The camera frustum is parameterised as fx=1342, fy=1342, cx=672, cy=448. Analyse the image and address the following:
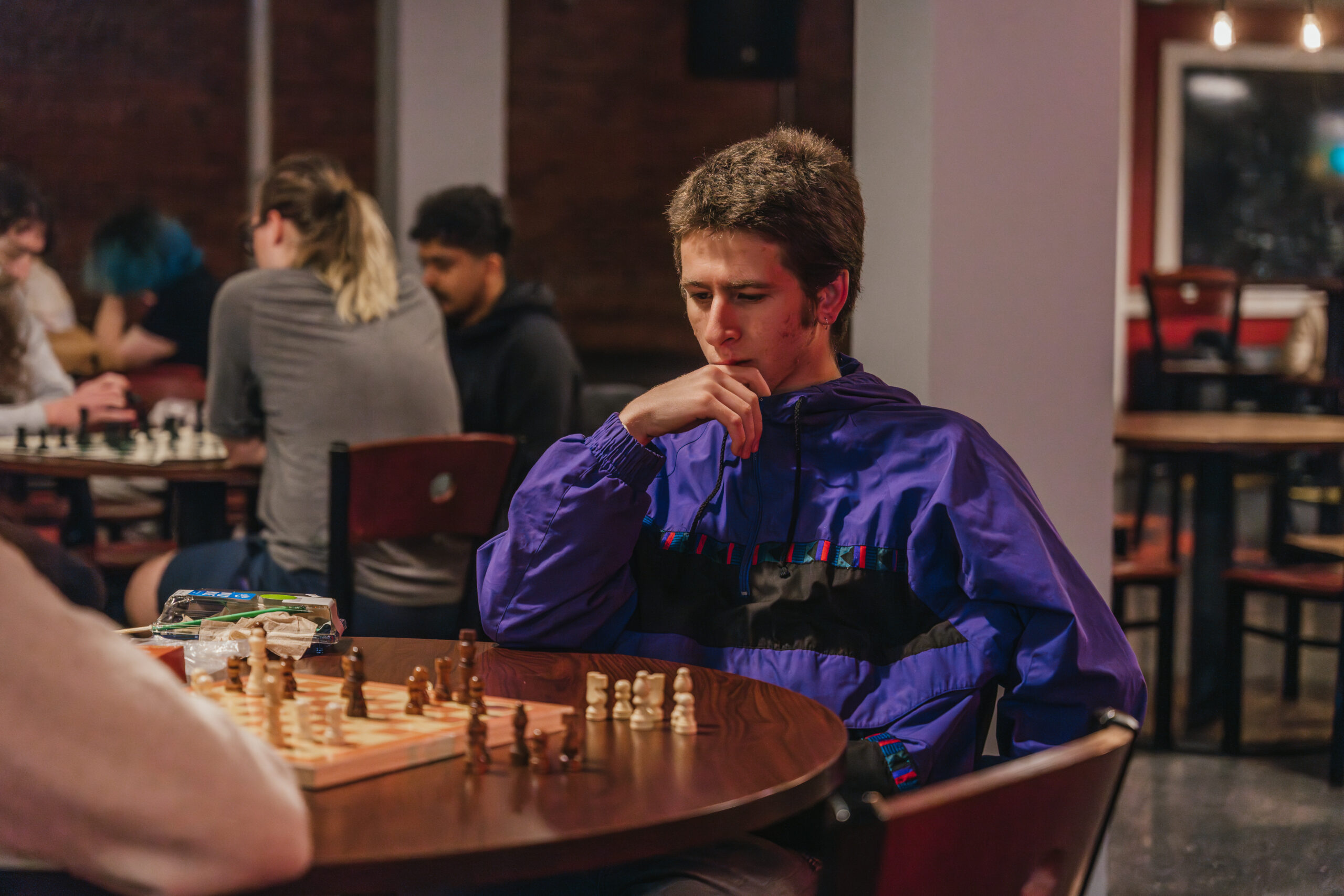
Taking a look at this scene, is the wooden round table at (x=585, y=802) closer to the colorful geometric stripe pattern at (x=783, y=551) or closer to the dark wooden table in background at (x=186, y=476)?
the colorful geometric stripe pattern at (x=783, y=551)

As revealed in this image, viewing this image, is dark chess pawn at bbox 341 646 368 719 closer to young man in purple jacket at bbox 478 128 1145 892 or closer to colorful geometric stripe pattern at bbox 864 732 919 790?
young man in purple jacket at bbox 478 128 1145 892

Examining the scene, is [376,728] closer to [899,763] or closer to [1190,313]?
[899,763]

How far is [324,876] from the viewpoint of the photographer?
890 mm

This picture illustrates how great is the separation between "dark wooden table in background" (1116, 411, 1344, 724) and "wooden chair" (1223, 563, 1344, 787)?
3.1 inches

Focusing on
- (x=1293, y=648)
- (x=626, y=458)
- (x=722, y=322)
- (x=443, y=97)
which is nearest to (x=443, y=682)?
(x=626, y=458)

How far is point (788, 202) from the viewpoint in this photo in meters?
1.73

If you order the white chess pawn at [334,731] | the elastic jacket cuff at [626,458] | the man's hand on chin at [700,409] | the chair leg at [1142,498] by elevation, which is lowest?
the chair leg at [1142,498]

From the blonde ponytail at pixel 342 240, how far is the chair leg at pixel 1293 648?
2781 mm

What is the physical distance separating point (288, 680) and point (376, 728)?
0.16 meters

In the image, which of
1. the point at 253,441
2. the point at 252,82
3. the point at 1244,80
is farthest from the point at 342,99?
the point at 1244,80

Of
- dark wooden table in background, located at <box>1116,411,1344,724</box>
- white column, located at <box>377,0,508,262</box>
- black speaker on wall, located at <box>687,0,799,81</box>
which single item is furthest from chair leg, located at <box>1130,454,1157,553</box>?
black speaker on wall, located at <box>687,0,799,81</box>

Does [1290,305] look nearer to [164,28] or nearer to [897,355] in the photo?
[164,28]

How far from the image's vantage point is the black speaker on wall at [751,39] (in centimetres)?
771

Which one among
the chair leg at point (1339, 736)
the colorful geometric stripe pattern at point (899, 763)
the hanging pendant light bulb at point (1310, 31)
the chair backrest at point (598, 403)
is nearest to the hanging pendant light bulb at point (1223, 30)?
the hanging pendant light bulb at point (1310, 31)
